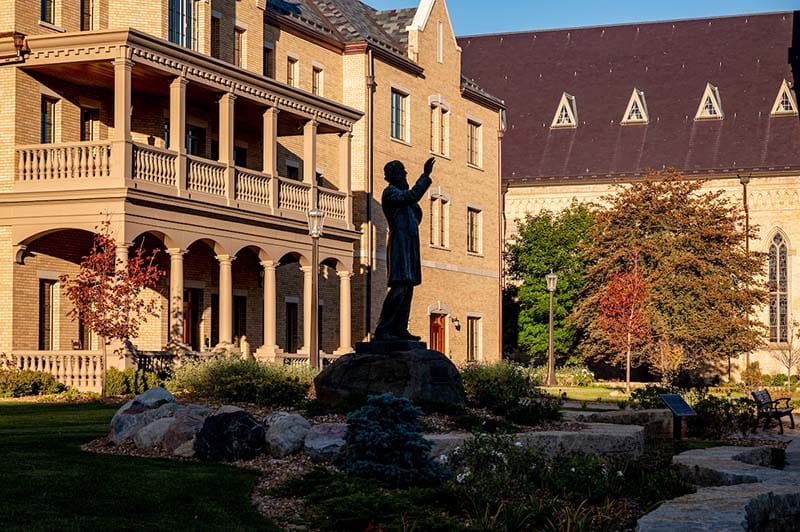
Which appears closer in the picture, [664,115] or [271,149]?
[271,149]

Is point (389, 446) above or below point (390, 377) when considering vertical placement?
below

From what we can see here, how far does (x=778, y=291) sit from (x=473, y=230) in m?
20.3

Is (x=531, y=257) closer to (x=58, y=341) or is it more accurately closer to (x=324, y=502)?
(x=58, y=341)

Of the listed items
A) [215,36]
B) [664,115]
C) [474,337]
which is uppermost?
[664,115]

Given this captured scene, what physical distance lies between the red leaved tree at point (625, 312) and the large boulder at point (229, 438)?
2933 centimetres

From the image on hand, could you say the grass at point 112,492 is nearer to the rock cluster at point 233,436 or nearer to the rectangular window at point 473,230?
the rock cluster at point 233,436

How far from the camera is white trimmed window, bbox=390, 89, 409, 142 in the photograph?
4225 cm

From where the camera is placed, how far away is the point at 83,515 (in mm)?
10547

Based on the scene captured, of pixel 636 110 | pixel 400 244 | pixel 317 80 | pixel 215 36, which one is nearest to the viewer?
pixel 400 244

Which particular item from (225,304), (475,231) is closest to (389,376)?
(225,304)

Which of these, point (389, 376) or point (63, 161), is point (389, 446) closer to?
point (389, 376)

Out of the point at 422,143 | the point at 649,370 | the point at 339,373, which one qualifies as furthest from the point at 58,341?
the point at 649,370

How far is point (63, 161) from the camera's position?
27.3 meters

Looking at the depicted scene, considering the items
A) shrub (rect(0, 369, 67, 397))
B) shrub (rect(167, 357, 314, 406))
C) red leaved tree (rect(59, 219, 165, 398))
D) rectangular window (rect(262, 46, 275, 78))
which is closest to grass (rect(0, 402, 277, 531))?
shrub (rect(167, 357, 314, 406))
